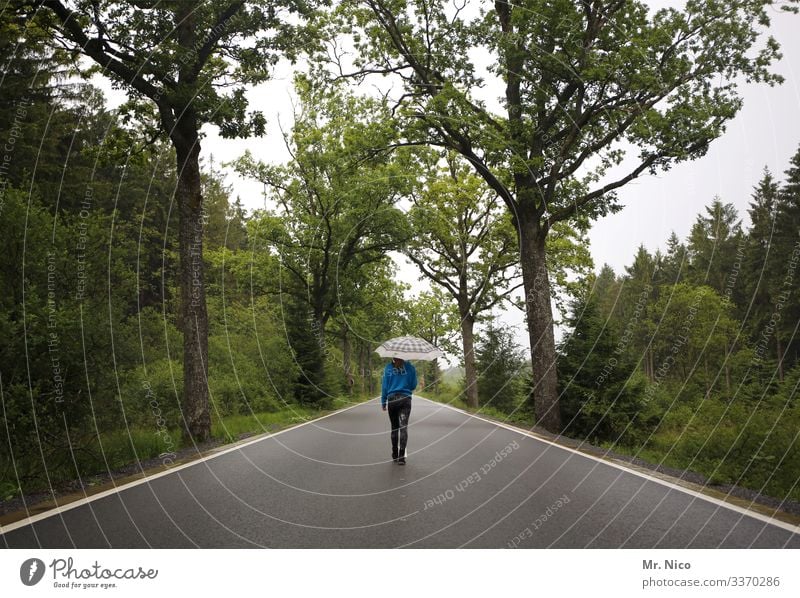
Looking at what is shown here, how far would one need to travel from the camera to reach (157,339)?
83.7ft

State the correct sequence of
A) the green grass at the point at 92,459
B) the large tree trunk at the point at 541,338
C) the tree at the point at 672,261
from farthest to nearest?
the tree at the point at 672,261 → the large tree trunk at the point at 541,338 → the green grass at the point at 92,459


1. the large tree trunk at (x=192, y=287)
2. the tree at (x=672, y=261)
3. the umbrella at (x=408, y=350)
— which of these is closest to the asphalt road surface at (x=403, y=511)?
the umbrella at (x=408, y=350)

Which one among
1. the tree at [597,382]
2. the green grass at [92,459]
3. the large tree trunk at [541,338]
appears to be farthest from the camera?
the large tree trunk at [541,338]

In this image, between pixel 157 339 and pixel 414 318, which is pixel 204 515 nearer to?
pixel 157 339

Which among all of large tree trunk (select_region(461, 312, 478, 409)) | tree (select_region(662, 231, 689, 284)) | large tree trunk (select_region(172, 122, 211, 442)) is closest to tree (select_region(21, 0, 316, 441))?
large tree trunk (select_region(172, 122, 211, 442))

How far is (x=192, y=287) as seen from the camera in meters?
12.0

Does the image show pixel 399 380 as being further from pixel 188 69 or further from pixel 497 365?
pixel 497 365

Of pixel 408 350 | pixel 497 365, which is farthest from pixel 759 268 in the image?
pixel 408 350

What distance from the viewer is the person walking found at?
9.60 m

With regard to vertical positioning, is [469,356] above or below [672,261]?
below

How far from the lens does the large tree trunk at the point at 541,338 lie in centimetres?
1566

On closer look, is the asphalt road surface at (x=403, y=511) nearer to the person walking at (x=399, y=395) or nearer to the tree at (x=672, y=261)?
the person walking at (x=399, y=395)

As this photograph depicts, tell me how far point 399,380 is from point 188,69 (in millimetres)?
7702

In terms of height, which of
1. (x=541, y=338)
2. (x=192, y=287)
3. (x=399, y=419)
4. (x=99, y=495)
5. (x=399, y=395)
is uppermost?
(x=192, y=287)
